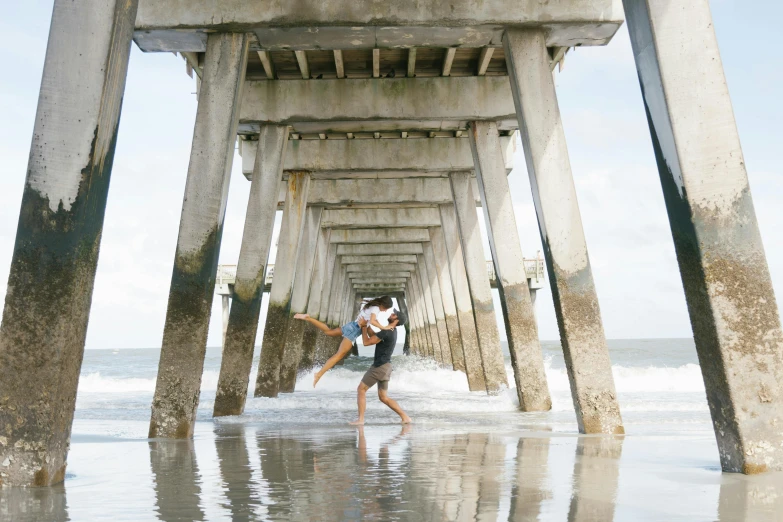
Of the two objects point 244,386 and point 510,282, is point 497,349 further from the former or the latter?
point 244,386

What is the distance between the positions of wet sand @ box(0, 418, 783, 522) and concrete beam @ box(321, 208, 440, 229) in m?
15.7

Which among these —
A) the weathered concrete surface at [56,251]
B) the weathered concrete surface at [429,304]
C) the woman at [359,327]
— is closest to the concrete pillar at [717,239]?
the weathered concrete surface at [56,251]

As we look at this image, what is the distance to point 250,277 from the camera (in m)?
12.1

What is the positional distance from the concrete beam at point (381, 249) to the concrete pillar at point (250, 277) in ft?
51.1

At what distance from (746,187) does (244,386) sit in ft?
25.7

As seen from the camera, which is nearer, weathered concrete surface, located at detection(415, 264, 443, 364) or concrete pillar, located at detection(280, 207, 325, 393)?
concrete pillar, located at detection(280, 207, 325, 393)

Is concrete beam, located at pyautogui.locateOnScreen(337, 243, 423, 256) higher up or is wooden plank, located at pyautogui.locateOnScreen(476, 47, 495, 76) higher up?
concrete beam, located at pyautogui.locateOnScreen(337, 243, 423, 256)

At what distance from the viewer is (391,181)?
19.2 m

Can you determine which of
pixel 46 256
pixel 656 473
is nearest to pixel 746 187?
pixel 656 473

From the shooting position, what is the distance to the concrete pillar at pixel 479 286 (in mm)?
15969

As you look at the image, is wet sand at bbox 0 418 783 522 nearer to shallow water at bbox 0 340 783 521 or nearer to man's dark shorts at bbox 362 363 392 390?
shallow water at bbox 0 340 783 521

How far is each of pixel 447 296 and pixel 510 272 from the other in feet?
36.7

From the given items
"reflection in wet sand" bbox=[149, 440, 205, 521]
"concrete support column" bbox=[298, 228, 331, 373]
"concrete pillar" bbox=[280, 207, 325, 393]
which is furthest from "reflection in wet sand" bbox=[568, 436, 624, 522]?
"concrete support column" bbox=[298, 228, 331, 373]

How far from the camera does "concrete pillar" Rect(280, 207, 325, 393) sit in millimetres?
19281
